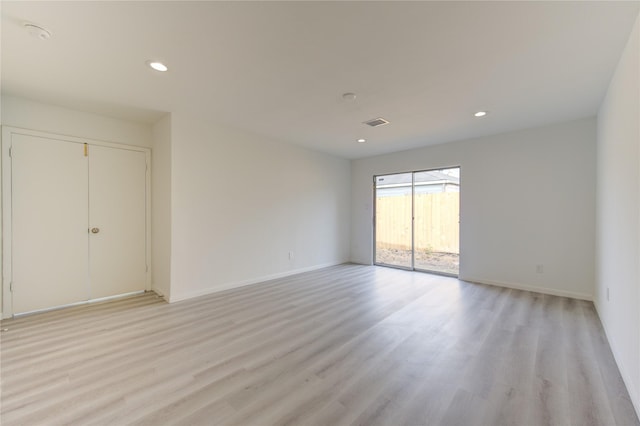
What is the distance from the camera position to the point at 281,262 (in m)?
4.90

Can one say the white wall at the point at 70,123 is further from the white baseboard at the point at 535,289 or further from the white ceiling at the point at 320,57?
the white baseboard at the point at 535,289

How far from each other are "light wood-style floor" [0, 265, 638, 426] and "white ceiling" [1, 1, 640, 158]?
2.50 metres

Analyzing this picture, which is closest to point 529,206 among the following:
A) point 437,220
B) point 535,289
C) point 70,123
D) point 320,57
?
point 535,289

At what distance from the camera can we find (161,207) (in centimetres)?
379

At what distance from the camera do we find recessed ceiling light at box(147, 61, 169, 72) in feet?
7.70

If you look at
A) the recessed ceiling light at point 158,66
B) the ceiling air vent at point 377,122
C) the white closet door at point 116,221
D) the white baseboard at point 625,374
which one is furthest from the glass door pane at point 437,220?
the white closet door at point 116,221

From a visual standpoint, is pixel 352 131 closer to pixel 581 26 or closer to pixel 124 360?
pixel 581 26

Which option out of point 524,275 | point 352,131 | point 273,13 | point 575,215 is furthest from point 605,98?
point 273,13

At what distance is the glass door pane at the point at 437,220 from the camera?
5.02 metres

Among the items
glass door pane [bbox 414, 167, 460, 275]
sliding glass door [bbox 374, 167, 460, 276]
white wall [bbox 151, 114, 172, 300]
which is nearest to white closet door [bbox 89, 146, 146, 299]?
white wall [bbox 151, 114, 172, 300]

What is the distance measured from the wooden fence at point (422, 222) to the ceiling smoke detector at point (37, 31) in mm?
5436

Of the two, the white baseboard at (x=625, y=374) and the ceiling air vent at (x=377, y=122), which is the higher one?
the ceiling air vent at (x=377, y=122)

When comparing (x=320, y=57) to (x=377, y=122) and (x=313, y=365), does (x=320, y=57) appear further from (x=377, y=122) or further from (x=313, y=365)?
(x=313, y=365)

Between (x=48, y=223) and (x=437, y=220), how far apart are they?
19.7ft
